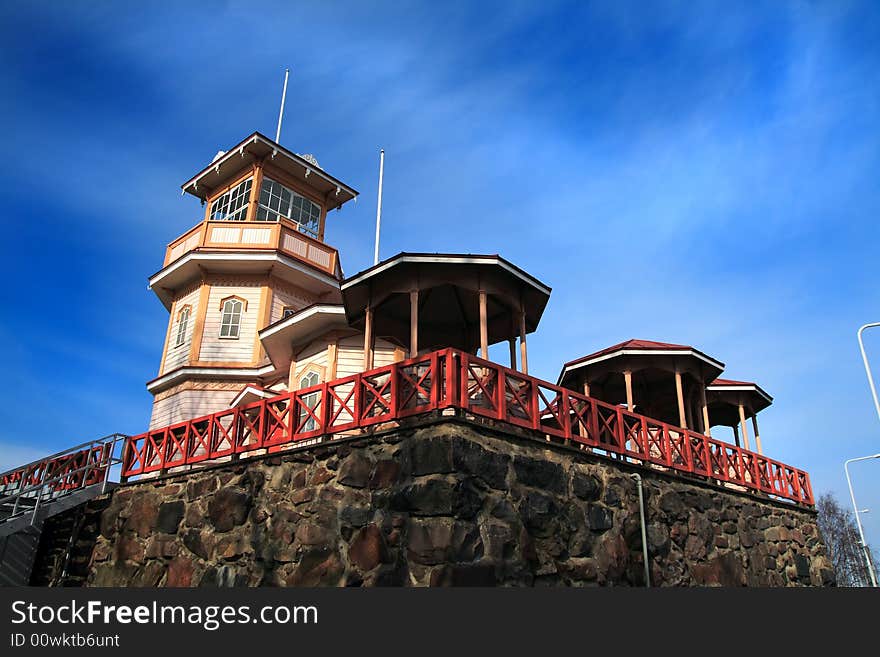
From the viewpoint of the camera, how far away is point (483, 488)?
31.2ft

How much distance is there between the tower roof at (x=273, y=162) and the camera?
86.9 ft

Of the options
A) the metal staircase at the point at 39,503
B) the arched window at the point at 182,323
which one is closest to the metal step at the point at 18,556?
the metal staircase at the point at 39,503

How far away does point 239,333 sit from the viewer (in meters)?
24.2

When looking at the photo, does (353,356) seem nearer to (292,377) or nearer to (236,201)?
(292,377)

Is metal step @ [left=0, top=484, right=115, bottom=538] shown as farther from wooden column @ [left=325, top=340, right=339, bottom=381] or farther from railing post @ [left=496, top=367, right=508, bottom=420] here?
railing post @ [left=496, top=367, right=508, bottom=420]

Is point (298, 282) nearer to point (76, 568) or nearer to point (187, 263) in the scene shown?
point (187, 263)

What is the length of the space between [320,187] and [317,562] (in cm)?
2164

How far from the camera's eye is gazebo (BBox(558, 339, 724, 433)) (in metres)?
18.4

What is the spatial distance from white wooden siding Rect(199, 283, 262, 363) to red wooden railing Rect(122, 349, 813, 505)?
7.98 meters

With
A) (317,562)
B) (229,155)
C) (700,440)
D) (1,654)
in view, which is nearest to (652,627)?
(317,562)

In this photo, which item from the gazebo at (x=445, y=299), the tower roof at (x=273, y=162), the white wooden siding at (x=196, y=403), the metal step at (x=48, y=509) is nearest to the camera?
the gazebo at (x=445, y=299)

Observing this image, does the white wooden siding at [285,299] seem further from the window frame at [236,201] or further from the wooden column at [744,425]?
the wooden column at [744,425]

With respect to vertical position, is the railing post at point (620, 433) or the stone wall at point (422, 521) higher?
the railing post at point (620, 433)

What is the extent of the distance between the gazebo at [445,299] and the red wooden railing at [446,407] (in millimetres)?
1435
